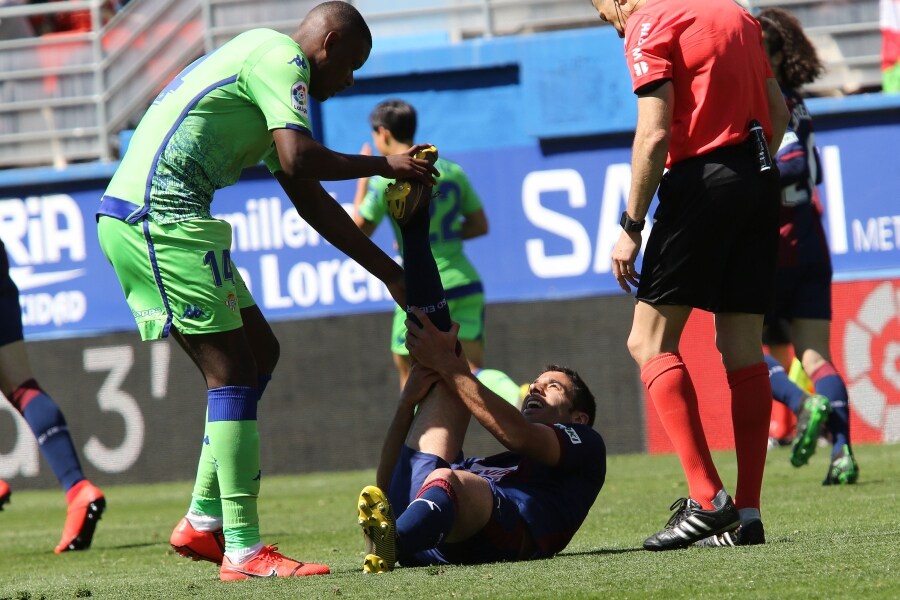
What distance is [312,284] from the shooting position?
42.2 feet

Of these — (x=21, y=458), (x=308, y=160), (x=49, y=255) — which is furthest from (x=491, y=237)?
(x=308, y=160)

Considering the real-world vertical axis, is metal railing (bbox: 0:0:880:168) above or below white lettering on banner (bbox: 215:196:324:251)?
above

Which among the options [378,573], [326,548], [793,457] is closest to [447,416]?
[378,573]

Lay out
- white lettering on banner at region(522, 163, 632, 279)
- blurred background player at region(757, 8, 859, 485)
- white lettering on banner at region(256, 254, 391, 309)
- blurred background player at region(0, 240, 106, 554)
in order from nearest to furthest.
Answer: blurred background player at region(0, 240, 106, 554) < blurred background player at region(757, 8, 859, 485) < white lettering on banner at region(522, 163, 632, 279) < white lettering on banner at region(256, 254, 391, 309)

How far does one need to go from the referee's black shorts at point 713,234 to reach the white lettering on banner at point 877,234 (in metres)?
7.22

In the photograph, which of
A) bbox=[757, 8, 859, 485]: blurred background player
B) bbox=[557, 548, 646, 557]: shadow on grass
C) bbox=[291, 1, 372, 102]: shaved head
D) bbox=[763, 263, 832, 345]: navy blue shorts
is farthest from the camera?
bbox=[763, 263, 832, 345]: navy blue shorts

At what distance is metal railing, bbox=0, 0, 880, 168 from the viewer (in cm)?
1331

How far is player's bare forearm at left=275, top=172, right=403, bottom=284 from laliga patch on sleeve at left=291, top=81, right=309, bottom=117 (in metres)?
0.52

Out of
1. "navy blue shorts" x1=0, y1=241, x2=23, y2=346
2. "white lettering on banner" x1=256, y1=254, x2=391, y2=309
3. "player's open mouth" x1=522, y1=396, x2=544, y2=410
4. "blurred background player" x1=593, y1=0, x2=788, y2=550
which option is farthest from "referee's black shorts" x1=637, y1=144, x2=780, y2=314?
"white lettering on banner" x1=256, y1=254, x2=391, y2=309

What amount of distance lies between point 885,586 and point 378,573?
5.11ft

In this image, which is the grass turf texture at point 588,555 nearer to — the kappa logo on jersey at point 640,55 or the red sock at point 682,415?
the red sock at point 682,415

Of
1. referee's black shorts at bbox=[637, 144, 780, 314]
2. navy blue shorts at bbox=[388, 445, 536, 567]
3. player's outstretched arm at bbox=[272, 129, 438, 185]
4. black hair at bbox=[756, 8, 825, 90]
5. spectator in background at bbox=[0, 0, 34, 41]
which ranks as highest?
spectator in background at bbox=[0, 0, 34, 41]

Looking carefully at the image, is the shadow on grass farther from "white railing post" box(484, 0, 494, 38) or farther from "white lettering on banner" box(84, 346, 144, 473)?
"white railing post" box(484, 0, 494, 38)

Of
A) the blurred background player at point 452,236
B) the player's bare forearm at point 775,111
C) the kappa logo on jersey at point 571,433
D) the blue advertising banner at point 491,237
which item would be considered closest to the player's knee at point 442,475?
the kappa logo on jersey at point 571,433
